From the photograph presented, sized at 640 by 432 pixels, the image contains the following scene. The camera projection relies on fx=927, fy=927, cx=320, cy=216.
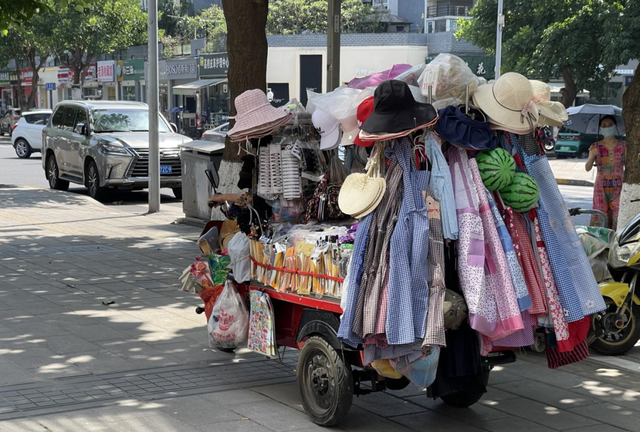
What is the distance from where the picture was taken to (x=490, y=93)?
5.36 metres

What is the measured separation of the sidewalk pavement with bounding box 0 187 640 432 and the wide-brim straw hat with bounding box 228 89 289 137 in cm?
172

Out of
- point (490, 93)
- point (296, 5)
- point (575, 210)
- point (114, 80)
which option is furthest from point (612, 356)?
point (114, 80)

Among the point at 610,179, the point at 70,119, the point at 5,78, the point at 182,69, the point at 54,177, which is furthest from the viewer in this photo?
the point at 5,78

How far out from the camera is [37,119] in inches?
1249

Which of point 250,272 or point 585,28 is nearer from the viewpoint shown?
point 250,272

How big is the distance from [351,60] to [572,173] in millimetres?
21302

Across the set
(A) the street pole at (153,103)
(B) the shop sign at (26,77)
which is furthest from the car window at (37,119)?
(B) the shop sign at (26,77)

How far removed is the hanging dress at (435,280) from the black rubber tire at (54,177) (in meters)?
15.8

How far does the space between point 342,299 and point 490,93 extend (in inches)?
58.2

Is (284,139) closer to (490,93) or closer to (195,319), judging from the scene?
(490,93)

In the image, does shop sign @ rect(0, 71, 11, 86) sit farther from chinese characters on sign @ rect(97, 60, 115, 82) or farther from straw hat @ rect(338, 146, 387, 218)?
straw hat @ rect(338, 146, 387, 218)

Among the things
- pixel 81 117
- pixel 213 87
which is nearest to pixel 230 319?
pixel 81 117

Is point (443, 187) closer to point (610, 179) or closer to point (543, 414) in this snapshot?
point (543, 414)

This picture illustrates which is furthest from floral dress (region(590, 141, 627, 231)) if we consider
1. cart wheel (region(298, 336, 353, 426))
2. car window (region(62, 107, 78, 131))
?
car window (region(62, 107, 78, 131))
